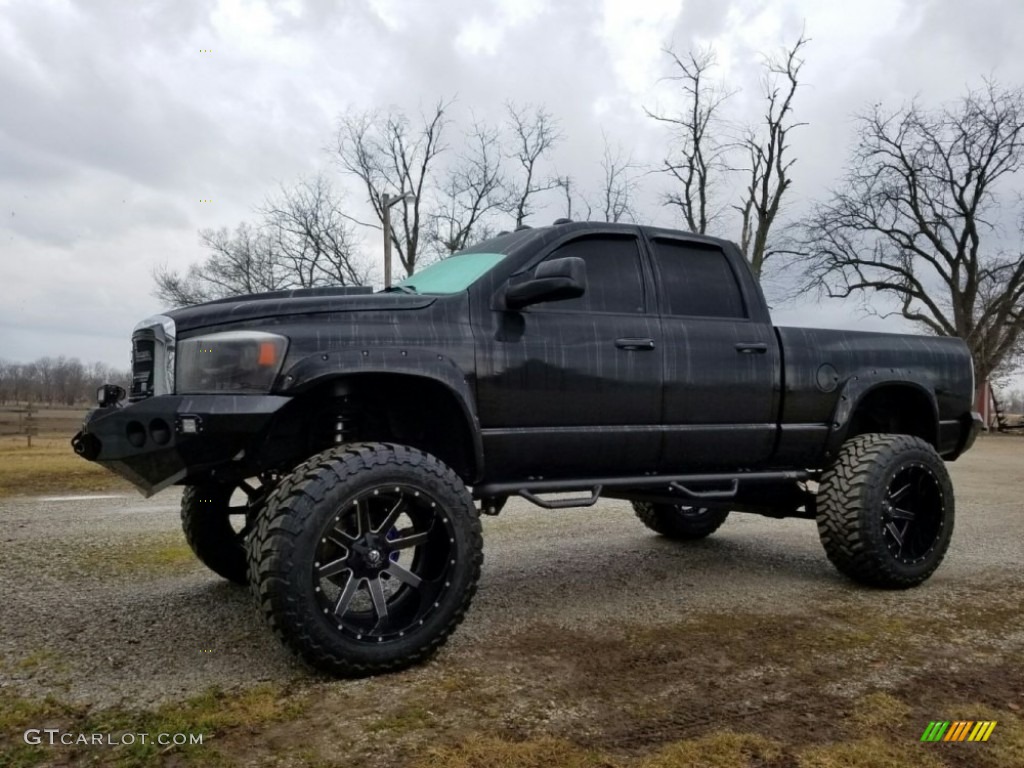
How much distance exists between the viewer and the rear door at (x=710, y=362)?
4270 mm

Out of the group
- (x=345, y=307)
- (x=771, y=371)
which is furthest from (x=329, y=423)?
(x=771, y=371)

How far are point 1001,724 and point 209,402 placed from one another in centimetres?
308

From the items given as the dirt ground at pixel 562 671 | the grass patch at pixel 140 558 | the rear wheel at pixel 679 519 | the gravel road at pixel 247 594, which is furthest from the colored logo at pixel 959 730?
the grass patch at pixel 140 558

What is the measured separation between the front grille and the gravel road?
3.64 ft

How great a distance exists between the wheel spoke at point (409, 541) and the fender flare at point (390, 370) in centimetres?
50

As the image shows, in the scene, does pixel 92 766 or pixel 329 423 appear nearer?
pixel 92 766

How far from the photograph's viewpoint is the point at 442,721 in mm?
2688

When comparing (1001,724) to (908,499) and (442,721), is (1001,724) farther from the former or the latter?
(908,499)

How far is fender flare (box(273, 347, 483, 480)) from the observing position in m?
3.26

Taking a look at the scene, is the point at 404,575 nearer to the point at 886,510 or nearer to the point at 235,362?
the point at 235,362

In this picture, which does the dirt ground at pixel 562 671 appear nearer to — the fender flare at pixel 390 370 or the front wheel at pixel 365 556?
the front wheel at pixel 365 556

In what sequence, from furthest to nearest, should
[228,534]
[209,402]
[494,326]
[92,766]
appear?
[228,534] → [494,326] → [209,402] → [92,766]

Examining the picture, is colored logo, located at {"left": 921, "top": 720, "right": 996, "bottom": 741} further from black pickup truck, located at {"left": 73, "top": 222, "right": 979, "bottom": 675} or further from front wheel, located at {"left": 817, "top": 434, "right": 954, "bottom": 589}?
front wheel, located at {"left": 817, "top": 434, "right": 954, "bottom": 589}

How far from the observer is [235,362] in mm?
3244
